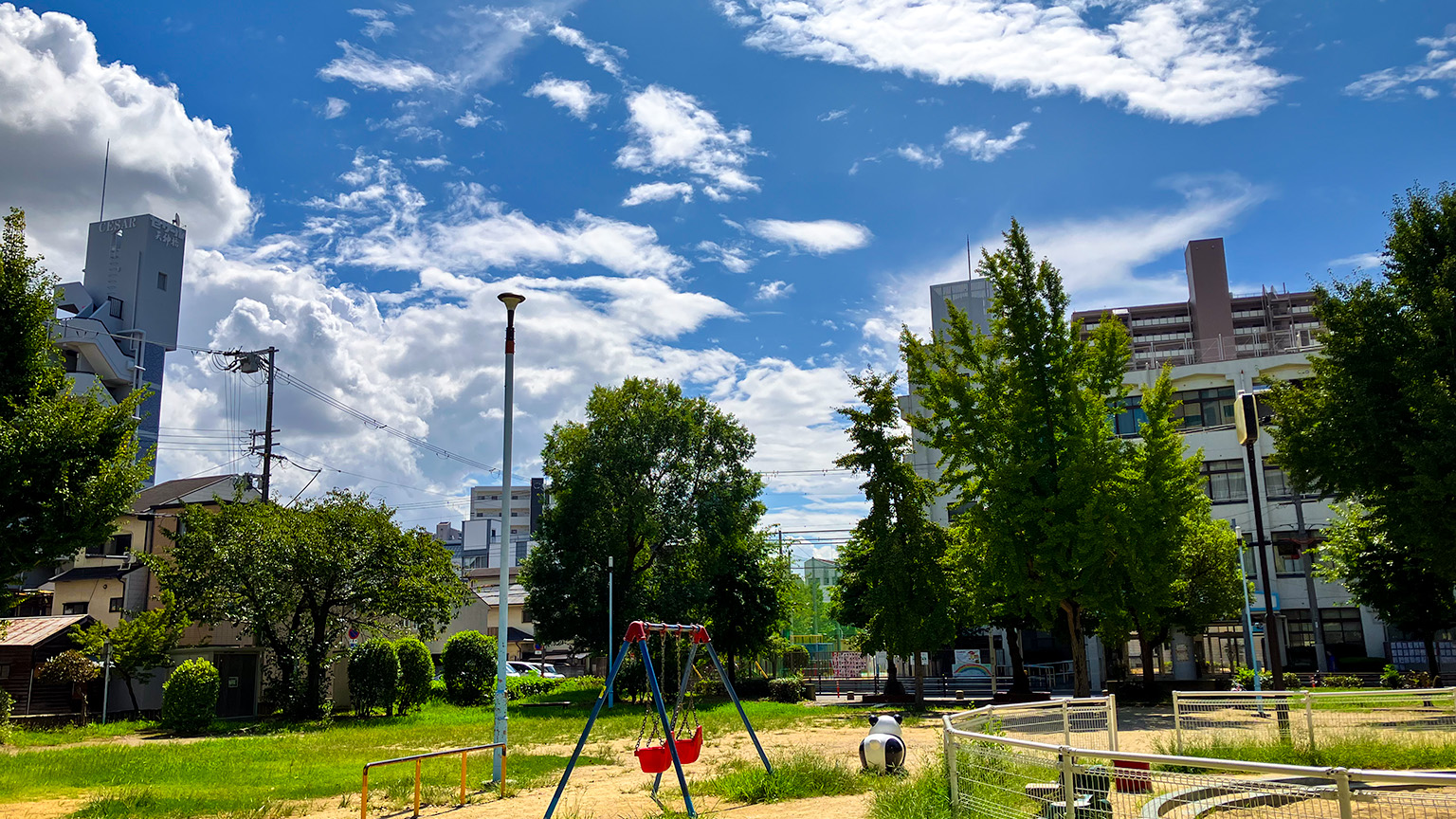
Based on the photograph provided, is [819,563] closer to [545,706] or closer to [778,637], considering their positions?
[778,637]

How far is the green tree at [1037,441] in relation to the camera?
27.6m

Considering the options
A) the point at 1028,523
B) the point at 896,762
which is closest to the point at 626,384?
the point at 1028,523

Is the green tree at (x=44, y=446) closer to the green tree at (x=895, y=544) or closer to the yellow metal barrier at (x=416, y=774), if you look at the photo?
the yellow metal barrier at (x=416, y=774)

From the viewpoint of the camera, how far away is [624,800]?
14.7m

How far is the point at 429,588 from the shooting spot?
34.2 m

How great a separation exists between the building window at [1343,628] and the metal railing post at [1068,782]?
46.4m

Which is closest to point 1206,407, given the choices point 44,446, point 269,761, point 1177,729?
point 1177,729

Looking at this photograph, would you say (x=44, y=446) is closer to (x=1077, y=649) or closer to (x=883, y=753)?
(x=883, y=753)

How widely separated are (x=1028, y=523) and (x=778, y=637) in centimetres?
2100

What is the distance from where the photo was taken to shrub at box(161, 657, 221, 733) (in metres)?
28.4

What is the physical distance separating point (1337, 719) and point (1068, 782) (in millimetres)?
9982

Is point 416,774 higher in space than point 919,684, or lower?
higher

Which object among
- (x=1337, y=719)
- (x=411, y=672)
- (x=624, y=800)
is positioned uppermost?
(x=1337, y=719)

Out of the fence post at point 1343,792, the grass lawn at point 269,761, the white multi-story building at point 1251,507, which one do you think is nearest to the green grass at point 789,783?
the grass lawn at point 269,761
